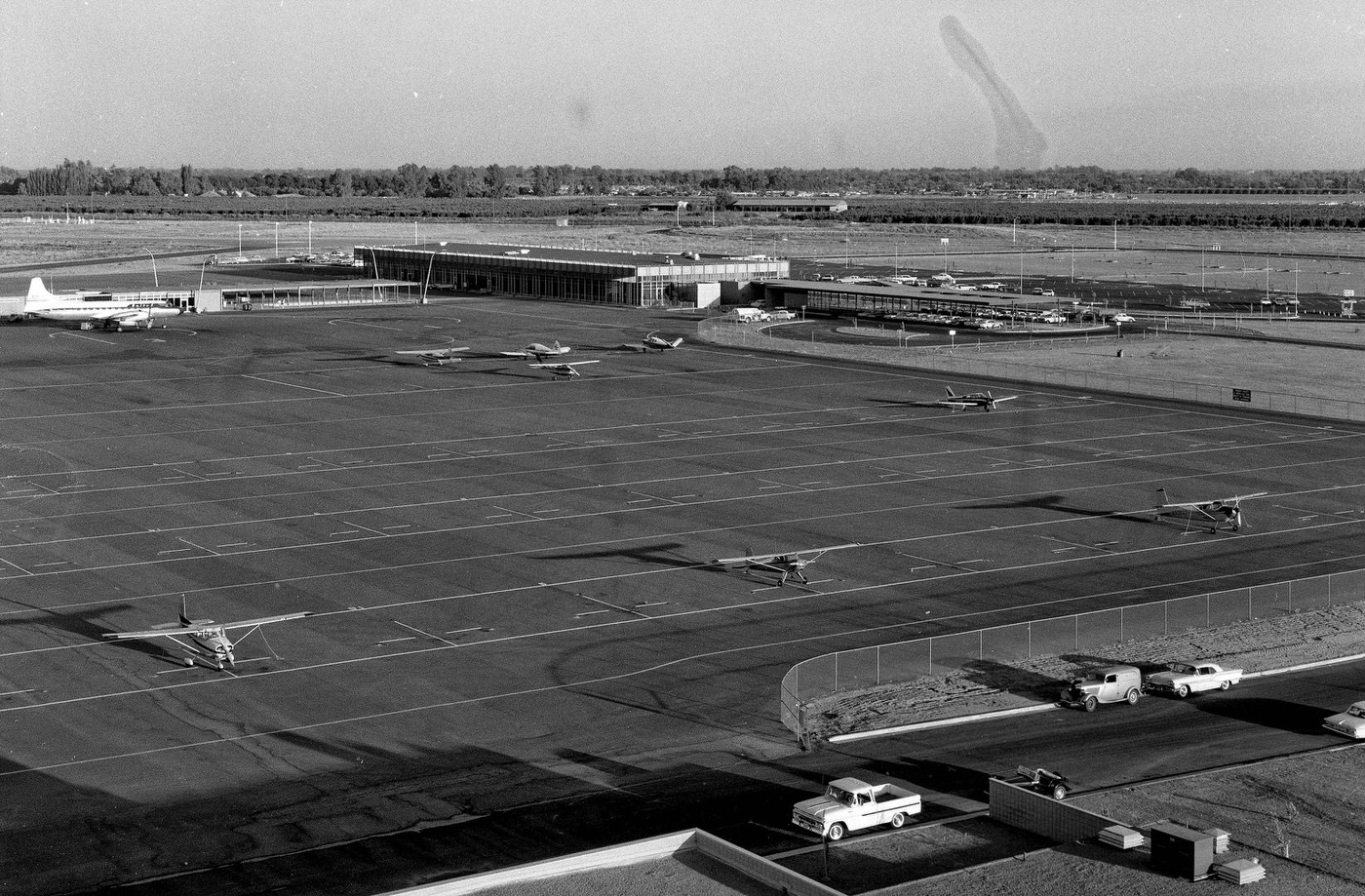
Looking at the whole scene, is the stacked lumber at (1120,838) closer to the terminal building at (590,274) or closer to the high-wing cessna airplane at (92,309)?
the high-wing cessna airplane at (92,309)

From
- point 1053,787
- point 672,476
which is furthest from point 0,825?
point 672,476

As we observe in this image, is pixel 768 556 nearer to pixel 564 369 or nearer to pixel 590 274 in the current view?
pixel 564 369

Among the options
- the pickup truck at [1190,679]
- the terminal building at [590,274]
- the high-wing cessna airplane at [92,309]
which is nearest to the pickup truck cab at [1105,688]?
the pickup truck at [1190,679]

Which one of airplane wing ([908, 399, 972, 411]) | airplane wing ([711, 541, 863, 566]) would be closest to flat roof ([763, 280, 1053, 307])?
airplane wing ([908, 399, 972, 411])

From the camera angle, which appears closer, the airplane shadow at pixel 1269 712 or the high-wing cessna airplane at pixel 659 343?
the airplane shadow at pixel 1269 712

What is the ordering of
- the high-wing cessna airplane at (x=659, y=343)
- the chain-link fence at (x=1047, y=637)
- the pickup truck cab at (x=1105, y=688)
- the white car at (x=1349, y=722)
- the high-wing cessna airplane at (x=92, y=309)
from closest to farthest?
the white car at (x=1349, y=722) → the pickup truck cab at (x=1105, y=688) → the chain-link fence at (x=1047, y=637) → the high-wing cessna airplane at (x=659, y=343) → the high-wing cessna airplane at (x=92, y=309)

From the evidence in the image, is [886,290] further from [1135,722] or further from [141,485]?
[1135,722]

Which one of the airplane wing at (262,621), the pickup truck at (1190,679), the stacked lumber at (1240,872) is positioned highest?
the airplane wing at (262,621)

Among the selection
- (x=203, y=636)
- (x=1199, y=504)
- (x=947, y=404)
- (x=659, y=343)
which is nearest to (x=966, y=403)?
(x=947, y=404)
